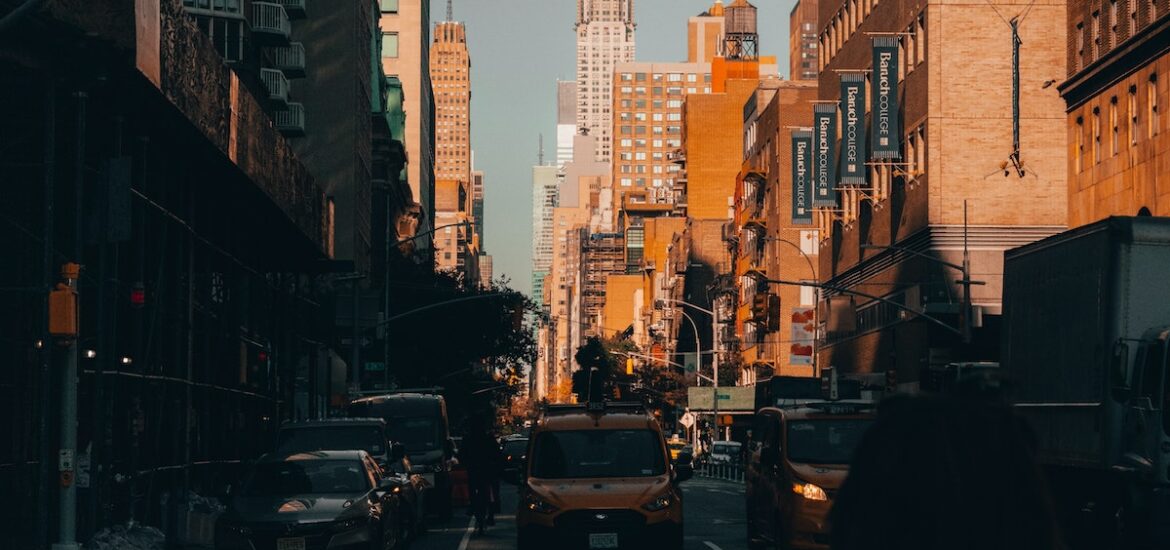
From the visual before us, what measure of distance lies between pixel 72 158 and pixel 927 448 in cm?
2320

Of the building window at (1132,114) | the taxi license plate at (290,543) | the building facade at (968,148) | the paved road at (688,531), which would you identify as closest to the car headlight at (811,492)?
the paved road at (688,531)

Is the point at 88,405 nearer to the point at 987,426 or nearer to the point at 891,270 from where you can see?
the point at 987,426

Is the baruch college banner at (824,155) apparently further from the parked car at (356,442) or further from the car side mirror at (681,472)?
the car side mirror at (681,472)

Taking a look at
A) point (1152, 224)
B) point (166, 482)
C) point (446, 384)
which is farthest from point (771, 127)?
point (1152, 224)

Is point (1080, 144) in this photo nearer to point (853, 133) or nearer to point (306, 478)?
point (853, 133)

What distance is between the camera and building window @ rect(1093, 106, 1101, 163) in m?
54.9

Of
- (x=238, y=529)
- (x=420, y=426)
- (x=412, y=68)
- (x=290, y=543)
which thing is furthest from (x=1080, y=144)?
(x=412, y=68)

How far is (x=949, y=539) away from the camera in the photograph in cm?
383

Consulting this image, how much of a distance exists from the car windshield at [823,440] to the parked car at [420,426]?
12.0 metres

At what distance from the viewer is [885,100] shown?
71.2 metres

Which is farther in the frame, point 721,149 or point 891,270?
point 721,149

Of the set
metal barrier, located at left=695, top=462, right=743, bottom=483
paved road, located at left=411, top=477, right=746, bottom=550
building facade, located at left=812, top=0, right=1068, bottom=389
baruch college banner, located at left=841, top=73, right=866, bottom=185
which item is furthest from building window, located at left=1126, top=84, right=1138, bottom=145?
baruch college banner, located at left=841, top=73, right=866, bottom=185

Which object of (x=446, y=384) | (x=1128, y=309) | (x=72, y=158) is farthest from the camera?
(x=446, y=384)

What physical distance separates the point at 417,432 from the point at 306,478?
45.2 feet
